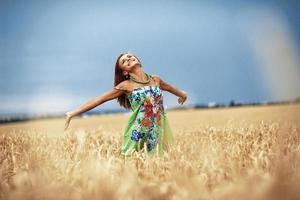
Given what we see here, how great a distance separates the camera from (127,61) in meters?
3.42

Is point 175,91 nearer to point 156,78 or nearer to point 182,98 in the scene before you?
point 182,98

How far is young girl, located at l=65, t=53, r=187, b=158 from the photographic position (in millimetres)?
3365

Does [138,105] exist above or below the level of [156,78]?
below

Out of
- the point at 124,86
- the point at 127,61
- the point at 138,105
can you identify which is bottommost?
the point at 138,105

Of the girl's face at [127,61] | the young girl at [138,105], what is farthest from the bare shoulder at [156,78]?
the girl's face at [127,61]

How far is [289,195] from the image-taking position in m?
1.59

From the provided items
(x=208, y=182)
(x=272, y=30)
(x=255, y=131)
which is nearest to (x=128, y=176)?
(x=208, y=182)

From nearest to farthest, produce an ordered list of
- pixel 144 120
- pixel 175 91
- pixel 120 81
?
pixel 144 120
pixel 120 81
pixel 175 91

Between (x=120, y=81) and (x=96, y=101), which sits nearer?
(x=96, y=101)

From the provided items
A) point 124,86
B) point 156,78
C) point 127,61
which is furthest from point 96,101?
point 156,78

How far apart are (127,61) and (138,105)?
1.07 ft

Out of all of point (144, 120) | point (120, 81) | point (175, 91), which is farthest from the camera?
point (175, 91)

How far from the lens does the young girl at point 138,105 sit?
3365 millimetres

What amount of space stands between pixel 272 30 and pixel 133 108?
1.10 metres
